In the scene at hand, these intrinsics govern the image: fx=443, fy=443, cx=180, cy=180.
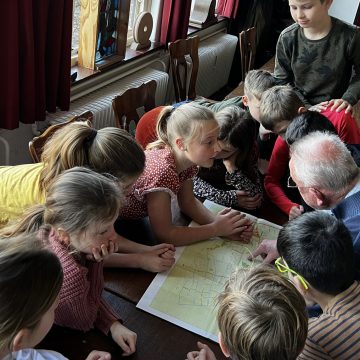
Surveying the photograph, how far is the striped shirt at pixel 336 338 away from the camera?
1.00m

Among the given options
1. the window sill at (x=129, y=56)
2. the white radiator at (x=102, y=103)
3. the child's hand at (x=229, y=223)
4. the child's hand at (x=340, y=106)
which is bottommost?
the white radiator at (x=102, y=103)

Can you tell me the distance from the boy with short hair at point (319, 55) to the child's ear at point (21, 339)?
1711 mm

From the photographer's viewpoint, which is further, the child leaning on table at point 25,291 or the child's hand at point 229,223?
the child's hand at point 229,223

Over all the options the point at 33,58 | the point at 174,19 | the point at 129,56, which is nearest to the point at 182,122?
the point at 33,58

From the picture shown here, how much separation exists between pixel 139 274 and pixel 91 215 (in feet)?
1.01

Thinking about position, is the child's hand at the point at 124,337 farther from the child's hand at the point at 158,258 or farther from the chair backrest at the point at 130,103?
the chair backrest at the point at 130,103

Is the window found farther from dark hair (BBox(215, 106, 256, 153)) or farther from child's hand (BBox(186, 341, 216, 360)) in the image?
child's hand (BBox(186, 341, 216, 360))

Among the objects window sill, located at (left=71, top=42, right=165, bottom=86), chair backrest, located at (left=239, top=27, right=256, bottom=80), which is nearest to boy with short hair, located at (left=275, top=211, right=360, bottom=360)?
window sill, located at (left=71, top=42, right=165, bottom=86)

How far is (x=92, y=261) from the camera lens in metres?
1.13

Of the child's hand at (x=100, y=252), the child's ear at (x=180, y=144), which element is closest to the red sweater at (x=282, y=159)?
the child's ear at (x=180, y=144)

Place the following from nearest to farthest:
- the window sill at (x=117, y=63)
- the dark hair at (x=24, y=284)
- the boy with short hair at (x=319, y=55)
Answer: the dark hair at (x=24, y=284), the boy with short hair at (x=319, y=55), the window sill at (x=117, y=63)

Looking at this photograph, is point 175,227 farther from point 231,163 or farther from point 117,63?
point 117,63

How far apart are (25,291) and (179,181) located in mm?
862

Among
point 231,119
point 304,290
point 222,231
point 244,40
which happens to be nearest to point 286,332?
point 304,290
